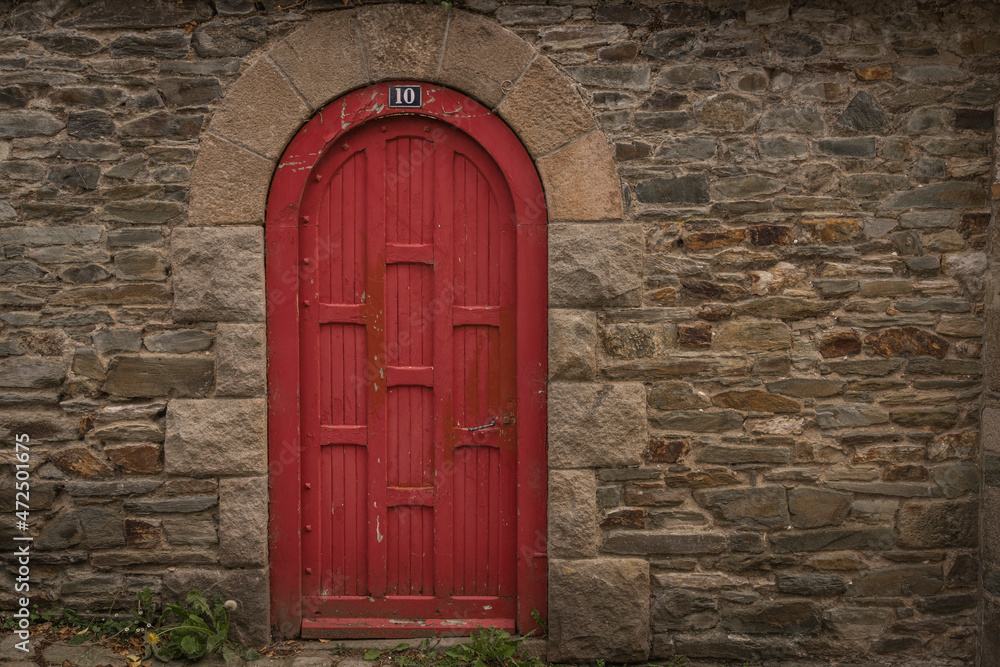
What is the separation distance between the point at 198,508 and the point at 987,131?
3926 mm

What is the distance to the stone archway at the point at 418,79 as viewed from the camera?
3.19 m

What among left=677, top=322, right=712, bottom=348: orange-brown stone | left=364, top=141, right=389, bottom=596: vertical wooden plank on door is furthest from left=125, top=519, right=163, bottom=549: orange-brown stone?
left=677, top=322, right=712, bottom=348: orange-brown stone

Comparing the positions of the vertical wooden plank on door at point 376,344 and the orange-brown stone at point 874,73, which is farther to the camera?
the vertical wooden plank on door at point 376,344

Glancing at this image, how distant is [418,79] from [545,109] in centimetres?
59

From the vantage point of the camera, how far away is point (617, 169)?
3.21 m

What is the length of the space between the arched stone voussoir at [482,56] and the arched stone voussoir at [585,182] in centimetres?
41

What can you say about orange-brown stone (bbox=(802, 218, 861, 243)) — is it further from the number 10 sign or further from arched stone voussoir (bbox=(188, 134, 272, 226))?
arched stone voussoir (bbox=(188, 134, 272, 226))

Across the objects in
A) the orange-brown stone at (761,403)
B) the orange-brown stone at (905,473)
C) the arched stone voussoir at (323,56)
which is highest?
the arched stone voussoir at (323,56)

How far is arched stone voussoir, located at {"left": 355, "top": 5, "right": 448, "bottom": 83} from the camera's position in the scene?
3.20 m

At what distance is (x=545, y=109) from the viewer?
3.20 metres

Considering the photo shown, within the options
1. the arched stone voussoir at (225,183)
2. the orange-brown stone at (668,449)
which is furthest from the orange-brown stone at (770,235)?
the arched stone voussoir at (225,183)

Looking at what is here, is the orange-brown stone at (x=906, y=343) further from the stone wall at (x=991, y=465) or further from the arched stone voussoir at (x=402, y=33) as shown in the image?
the arched stone voussoir at (x=402, y=33)

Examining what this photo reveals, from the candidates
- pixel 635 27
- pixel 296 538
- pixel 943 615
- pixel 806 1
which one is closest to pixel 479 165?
pixel 635 27

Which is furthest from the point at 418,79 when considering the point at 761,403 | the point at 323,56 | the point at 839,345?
the point at 839,345
